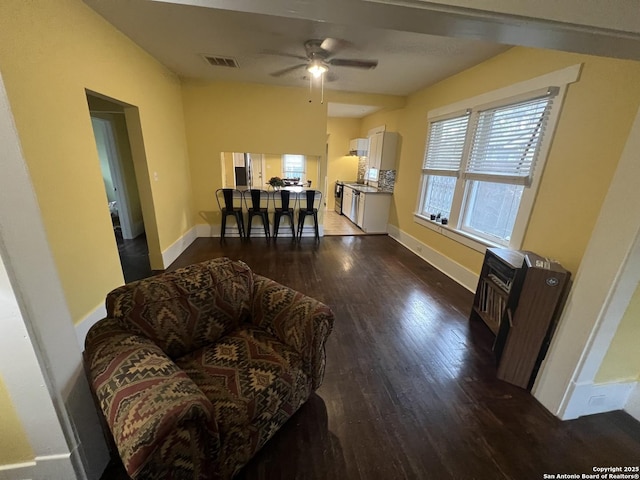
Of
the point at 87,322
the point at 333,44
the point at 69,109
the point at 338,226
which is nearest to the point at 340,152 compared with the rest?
the point at 338,226

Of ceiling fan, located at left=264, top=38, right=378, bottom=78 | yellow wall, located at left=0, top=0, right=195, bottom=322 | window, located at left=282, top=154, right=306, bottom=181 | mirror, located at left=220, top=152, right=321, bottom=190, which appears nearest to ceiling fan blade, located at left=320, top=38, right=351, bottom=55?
ceiling fan, located at left=264, top=38, right=378, bottom=78

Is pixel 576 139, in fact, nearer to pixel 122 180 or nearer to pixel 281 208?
pixel 281 208

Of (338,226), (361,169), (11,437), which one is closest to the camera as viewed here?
(11,437)

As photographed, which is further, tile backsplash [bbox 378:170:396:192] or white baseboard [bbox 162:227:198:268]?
tile backsplash [bbox 378:170:396:192]

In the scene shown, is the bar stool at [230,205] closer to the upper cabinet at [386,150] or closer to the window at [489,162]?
the upper cabinet at [386,150]

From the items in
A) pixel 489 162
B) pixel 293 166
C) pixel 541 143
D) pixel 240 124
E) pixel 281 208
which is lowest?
pixel 281 208

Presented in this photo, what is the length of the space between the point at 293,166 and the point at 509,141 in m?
5.99

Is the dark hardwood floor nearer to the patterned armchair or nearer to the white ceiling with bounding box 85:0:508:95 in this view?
the patterned armchair

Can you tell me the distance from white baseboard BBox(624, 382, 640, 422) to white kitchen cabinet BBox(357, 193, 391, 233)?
13.6 ft

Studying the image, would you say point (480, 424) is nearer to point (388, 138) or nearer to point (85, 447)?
point (85, 447)

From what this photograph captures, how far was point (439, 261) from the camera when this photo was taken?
382cm

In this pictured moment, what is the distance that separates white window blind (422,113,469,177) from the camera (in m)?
3.45

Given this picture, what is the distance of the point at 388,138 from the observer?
512cm

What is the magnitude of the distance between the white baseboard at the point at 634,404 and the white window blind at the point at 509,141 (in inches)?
67.9
